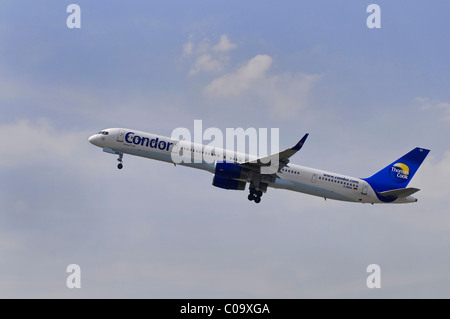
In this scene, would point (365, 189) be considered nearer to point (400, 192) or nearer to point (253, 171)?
point (400, 192)

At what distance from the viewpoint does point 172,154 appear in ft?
225

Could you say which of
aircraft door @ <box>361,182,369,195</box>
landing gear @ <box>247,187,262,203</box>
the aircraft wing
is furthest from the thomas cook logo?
landing gear @ <box>247,187,262,203</box>

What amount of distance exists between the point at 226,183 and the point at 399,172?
765 inches

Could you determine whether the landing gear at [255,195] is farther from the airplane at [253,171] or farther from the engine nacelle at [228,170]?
the engine nacelle at [228,170]

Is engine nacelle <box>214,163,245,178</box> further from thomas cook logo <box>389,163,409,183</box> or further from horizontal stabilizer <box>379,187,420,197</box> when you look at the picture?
thomas cook logo <box>389,163,409,183</box>

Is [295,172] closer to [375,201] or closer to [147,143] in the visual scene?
[375,201]

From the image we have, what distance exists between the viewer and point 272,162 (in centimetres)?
6800

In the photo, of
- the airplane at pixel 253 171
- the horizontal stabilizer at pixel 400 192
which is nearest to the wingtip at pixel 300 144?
the airplane at pixel 253 171

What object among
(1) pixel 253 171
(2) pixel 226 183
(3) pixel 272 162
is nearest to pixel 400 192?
(3) pixel 272 162

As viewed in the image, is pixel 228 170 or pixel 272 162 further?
pixel 228 170

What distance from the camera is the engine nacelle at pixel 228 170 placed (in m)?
68.3

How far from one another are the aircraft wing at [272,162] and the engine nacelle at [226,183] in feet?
8.00

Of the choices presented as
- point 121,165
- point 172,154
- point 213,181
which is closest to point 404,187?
point 213,181

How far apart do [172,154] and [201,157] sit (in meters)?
2.98
